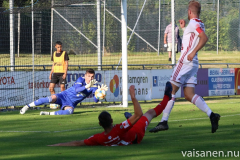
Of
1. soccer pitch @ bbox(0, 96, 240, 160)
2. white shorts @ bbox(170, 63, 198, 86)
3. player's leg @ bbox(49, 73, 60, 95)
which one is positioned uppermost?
white shorts @ bbox(170, 63, 198, 86)

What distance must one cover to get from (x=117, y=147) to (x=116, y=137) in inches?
6.7

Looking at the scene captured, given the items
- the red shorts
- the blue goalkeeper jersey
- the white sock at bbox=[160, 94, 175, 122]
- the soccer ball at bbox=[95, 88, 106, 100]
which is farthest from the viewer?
the blue goalkeeper jersey

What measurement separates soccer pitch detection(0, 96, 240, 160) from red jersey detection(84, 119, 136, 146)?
11 cm

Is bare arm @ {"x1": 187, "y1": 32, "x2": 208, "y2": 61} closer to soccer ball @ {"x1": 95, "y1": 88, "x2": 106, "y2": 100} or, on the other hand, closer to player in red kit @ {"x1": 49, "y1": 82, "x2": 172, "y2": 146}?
player in red kit @ {"x1": 49, "y1": 82, "x2": 172, "y2": 146}

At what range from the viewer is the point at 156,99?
19.2m

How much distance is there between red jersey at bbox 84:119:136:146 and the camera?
270 inches

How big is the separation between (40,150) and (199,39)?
337 cm

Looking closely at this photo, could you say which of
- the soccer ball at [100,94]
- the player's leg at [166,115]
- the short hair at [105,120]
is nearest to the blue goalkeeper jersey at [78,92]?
the soccer ball at [100,94]

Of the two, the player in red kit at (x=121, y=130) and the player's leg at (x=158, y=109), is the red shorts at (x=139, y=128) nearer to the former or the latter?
the player in red kit at (x=121, y=130)

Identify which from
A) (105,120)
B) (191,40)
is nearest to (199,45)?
(191,40)

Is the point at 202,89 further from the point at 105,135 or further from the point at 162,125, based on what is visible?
the point at 105,135

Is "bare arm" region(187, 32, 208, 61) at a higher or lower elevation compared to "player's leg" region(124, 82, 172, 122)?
higher

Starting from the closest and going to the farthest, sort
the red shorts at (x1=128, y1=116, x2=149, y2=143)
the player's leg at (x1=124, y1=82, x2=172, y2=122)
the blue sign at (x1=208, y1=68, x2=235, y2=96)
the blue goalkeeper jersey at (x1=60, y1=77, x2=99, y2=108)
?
1. the red shorts at (x1=128, y1=116, x2=149, y2=143)
2. the player's leg at (x1=124, y1=82, x2=172, y2=122)
3. the blue goalkeeper jersey at (x1=60, y1=77, x2=99, y2=108)
4. the blue sign at (x1=208, y1=68, x2=235, y2=96)

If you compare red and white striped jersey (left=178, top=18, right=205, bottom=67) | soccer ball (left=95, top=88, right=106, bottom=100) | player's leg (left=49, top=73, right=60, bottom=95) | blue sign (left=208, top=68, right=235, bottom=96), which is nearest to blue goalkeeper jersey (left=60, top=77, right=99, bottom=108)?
soccer ball (left=95, top=88, right=106, bottom=100)
